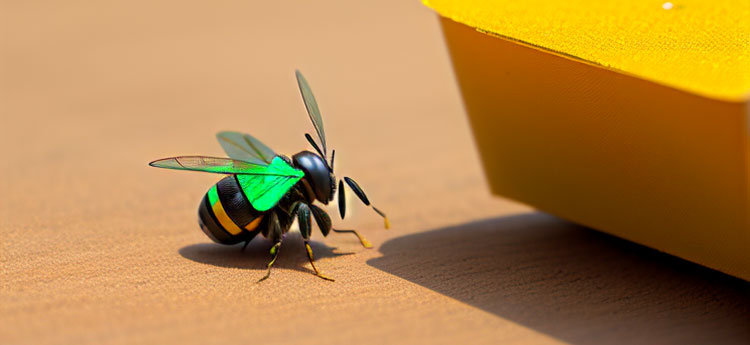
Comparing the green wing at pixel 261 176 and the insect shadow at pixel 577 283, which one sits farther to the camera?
the green wing at pixel 261 176

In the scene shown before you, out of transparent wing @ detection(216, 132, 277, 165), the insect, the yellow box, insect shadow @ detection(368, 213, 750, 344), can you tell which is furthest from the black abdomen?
the yellow box

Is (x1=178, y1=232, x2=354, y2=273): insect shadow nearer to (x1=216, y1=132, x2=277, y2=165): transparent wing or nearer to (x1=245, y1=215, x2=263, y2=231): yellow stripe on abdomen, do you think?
(x1=245, y1=215, x2=263, y2=231): yellow stripe on abdomen

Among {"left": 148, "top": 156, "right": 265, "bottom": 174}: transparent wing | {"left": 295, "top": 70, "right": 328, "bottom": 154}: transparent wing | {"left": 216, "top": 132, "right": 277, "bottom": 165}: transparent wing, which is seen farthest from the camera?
{"left": 216, "top": 132, "right": 277, "bottom": 165}: transparent wing

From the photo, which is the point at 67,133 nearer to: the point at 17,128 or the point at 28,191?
the point at 17,128

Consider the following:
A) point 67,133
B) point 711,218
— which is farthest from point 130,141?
point 711,218

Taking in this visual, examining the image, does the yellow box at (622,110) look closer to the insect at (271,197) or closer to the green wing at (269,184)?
the insect at (271,197)

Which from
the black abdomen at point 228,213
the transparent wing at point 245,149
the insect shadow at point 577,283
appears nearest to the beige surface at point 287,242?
the insect shadow at point 577,283

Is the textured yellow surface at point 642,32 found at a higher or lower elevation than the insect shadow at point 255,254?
higher
